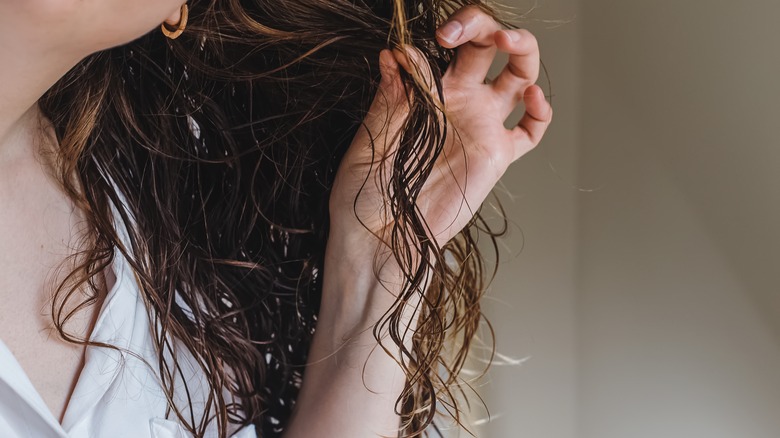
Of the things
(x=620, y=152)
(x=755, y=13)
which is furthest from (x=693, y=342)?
(x=755, y=13)

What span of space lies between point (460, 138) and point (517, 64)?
9 centimetres

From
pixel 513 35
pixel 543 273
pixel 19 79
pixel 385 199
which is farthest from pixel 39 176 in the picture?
pixel 543 273

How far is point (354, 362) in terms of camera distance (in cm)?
85

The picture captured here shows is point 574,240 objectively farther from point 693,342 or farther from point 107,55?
point 107,55

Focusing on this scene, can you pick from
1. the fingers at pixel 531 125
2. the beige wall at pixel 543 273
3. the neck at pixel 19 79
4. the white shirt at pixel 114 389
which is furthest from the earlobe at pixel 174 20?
the beige wall at pixel 543 273

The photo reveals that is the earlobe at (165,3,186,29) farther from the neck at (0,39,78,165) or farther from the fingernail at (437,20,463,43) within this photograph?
the fingernail at (437,20,463,43)

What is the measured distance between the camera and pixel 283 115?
2.85 feet

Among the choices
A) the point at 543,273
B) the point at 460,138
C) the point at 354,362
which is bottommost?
the point at 543,273

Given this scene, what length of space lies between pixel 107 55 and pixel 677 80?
0.64 meters

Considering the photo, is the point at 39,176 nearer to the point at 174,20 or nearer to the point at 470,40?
the point at 174,20

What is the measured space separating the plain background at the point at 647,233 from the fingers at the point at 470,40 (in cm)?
14

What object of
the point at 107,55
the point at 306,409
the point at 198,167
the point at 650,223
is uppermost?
the point at 107,55

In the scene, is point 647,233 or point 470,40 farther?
point 647,233

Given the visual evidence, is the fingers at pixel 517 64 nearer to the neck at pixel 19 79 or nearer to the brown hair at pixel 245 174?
the brown hair at pixel 245 174
